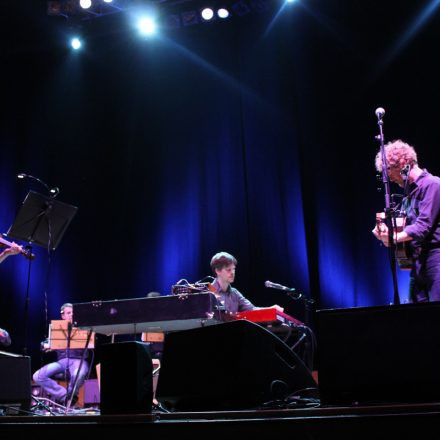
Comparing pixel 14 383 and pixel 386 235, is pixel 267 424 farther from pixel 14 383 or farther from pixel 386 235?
pixel 386 235

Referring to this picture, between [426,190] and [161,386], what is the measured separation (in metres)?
2.50

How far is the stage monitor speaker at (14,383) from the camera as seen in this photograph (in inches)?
101

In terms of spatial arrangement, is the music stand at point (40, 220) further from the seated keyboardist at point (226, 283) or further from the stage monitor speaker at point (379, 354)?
the stage monitor speaker at point (379, 354)

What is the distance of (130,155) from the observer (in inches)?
319

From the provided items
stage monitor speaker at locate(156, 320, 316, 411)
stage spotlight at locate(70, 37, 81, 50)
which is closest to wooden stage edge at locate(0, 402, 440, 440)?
stage monitor speaker at locate(156, 320, 316, 411)

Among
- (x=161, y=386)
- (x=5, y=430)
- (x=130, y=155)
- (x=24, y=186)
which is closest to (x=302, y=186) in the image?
(x=130, y=155)

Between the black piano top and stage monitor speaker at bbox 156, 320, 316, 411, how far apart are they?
68.9 inches

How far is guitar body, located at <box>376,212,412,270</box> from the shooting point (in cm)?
384

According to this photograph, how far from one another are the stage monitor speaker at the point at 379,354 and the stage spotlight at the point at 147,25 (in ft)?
22.4

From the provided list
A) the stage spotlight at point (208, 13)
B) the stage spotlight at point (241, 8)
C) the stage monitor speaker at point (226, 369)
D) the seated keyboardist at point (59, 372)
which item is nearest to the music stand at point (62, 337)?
the seated keyboardist at point (59, 372)

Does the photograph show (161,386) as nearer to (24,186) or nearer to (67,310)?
(67,310)

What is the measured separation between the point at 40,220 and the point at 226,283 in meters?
1.96

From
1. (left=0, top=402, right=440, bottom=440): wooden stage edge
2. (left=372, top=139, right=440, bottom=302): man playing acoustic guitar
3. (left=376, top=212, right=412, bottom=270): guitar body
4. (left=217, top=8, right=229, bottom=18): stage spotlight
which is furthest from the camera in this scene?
(left=217, top=8, right=229, bottom=18): stage spotlight

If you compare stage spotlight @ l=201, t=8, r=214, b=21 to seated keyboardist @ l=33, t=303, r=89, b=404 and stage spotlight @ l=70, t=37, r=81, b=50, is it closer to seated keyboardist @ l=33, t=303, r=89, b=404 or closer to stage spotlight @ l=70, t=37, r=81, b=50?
stage spotlight @ l=70, t=37, r=81, b=50
